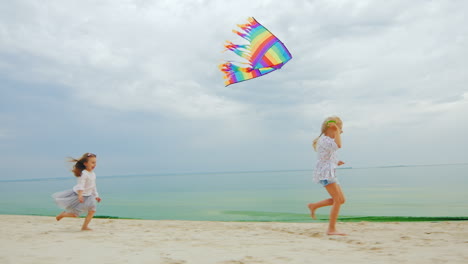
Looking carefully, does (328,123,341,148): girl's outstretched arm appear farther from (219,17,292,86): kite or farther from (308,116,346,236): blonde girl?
(219,17,292,86): kite

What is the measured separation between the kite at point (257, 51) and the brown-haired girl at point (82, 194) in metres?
2.66

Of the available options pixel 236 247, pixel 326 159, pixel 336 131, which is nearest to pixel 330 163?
pixel 326 159

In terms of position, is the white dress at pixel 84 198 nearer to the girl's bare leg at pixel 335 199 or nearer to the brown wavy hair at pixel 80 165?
the brown wavy hair at pixel 80 165

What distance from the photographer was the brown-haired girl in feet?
19.6

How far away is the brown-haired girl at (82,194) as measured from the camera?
235 inches

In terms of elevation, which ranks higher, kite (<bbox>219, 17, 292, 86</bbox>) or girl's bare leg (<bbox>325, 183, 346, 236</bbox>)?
kite (<bbox>219, 17, 292, 86</bbox>)

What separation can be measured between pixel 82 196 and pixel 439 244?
5.17 m

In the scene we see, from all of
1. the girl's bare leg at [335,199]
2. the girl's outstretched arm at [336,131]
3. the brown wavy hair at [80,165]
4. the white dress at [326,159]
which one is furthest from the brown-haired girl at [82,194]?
the girl's outstretched arm at [336,131]

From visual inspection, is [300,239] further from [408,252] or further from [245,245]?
[408,252]

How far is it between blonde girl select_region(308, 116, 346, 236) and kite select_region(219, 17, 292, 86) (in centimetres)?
131

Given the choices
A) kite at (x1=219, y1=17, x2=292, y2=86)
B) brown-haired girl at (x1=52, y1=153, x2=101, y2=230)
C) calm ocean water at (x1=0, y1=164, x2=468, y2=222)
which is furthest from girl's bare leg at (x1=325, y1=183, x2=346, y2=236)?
calm ocean water at (x1=0, y1=164, x2=468, y2=222)

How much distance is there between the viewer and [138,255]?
3.69 metres

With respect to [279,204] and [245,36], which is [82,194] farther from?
[279,204]

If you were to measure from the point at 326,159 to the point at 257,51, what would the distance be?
2.09m
